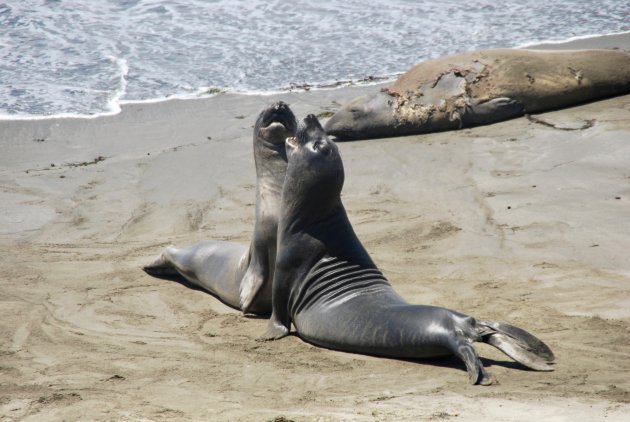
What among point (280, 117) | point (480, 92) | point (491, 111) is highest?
point (280, 117)

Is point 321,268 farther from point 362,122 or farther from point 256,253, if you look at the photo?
point 362,122

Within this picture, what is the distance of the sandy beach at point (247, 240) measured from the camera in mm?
4078

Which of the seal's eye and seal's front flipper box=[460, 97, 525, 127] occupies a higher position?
the seal's eye

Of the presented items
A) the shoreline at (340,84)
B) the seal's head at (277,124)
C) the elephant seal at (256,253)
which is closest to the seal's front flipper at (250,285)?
the elephant seal at (256,253)

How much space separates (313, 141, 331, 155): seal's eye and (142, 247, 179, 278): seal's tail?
6.11 ft

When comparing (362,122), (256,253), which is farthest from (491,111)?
(256,253)

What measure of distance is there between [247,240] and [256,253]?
1415 mm

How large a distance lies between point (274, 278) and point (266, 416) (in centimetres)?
181

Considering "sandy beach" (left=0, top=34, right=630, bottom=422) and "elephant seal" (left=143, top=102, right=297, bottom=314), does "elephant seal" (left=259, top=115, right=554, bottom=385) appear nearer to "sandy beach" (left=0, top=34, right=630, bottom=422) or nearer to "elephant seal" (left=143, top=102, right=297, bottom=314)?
"sandy beach" (left=0, top=34, right=630, bottom=422)

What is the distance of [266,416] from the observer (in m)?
3.75

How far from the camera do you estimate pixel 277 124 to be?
6.13 metres

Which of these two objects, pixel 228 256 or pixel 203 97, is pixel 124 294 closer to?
pixel 228 256

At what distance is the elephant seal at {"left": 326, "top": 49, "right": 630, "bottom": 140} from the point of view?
988 centimetres

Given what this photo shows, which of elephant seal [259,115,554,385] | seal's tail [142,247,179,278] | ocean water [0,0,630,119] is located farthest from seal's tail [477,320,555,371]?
→ ocean water [0,0,630,119]
